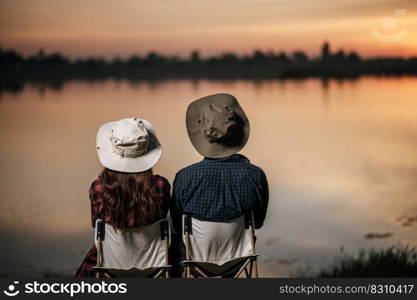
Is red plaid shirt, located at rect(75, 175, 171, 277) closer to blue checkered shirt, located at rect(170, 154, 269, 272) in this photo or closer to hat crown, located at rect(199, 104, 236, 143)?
blue checkered shirt, located at rect(170, 154, 269, 272)

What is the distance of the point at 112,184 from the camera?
2863 millimetres

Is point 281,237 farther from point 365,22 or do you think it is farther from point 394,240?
point 365,22

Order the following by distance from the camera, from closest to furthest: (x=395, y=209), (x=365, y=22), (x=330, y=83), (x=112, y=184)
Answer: (x=112, y=184)
(x=395, y=209)
(x=365, y=22)
(x=330, y=83)

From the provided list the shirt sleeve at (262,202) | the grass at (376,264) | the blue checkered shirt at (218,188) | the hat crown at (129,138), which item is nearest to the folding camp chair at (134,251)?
the blue checkered shirt at (218,188)

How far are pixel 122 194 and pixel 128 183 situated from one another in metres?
0.05

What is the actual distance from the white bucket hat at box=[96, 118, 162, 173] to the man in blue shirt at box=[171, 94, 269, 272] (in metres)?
0.16

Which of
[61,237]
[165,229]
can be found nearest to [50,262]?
[61,237]

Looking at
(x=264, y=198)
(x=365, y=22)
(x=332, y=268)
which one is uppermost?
(x=365, y=22)

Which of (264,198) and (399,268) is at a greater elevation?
(264,198)

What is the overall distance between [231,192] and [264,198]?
18cm

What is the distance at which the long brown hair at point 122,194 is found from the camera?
286cm

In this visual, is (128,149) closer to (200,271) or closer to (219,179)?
(219,179)

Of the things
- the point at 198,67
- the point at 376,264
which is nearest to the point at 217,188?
the point at 376,264

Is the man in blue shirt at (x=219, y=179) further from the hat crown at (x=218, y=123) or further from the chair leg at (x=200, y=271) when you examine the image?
the chair leg at (x=200, y=271)
